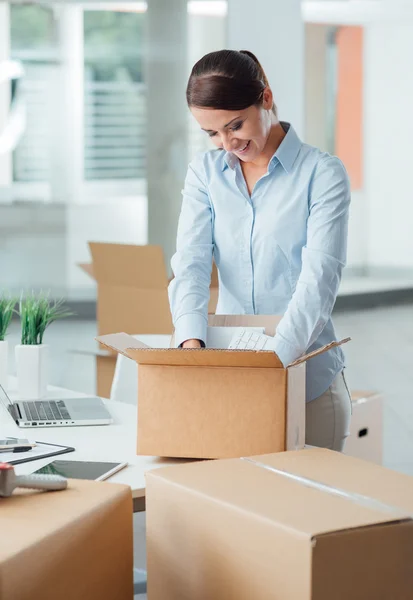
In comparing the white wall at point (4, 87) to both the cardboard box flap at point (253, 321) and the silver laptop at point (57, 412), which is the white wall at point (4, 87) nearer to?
the silver laptop at point (57, 412)

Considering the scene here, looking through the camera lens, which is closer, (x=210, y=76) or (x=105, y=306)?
(x=210, y=76)

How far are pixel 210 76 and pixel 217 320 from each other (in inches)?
18.5

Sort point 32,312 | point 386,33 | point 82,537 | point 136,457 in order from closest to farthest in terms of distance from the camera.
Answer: point 82,537, point 136,457, point 32,312, point 386,33

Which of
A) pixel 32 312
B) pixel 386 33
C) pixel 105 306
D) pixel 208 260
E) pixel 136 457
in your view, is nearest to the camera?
pixel 136 457

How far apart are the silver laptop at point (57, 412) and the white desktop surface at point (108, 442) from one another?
15 millimetres

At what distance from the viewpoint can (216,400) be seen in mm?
1628

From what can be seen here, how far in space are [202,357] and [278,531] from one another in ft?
1.58

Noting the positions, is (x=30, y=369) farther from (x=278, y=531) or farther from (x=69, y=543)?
(x=278, y=531)

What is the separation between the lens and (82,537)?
123 cm

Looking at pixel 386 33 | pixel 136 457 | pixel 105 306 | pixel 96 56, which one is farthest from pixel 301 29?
pixel 386 33

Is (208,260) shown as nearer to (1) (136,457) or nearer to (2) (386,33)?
(1) (136,457)

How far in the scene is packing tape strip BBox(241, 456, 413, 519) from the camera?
1.23m

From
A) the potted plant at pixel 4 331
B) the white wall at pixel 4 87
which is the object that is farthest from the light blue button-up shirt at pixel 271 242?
the white wall at pixel 4 87

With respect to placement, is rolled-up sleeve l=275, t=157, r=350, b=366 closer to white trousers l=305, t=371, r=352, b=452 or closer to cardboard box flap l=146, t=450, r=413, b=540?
white trousers l=305, t=371, r=352, b=452
